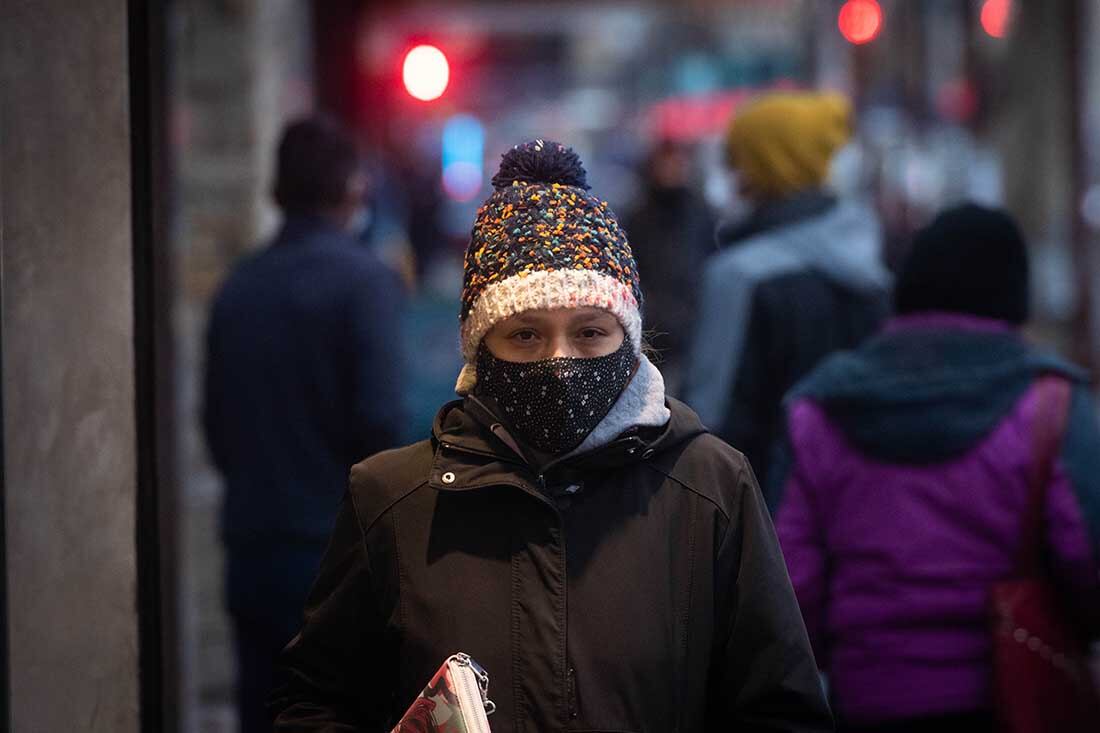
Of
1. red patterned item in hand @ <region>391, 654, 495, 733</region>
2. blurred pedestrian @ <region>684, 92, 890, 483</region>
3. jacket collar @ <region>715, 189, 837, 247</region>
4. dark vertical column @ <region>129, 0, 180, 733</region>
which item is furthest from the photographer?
jacket collar @ <region>715, 189, 837, 247</region>

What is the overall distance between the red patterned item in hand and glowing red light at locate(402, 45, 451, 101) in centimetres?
846

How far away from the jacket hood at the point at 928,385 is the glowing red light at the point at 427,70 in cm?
706

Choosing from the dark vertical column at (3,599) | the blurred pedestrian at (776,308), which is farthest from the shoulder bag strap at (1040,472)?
the dark vertical column at (3,599)

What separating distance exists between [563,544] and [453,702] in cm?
31

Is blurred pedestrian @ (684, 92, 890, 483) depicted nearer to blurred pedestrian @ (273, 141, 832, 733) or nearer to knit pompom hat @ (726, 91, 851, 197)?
knit pompom hat @ (726, 91, 851, 197)

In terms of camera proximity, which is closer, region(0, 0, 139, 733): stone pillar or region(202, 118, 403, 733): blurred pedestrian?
region(0, 0, 139, 733): stone pillar

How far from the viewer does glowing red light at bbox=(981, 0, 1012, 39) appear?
1499 cm

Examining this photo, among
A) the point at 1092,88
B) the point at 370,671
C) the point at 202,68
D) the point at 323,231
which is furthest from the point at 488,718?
the point at 1092,88

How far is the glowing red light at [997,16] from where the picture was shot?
15.0 meters

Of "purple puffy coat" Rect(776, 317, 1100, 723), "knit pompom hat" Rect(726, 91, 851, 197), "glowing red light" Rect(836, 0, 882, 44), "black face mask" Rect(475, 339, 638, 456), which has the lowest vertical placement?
"purple puffy coat" Rect(776, 317, 1100, 723)

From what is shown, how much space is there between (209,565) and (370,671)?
15.6 ft

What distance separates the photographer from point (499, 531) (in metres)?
2.39

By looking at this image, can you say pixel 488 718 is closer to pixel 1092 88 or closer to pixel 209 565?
pixel 209 565

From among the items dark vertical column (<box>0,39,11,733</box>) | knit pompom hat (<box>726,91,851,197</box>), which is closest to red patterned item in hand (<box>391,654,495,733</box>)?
dark vertical column (<box>0,39,11,733</box>)
